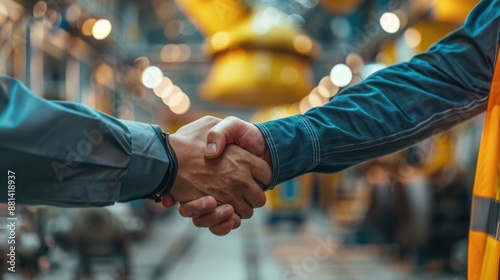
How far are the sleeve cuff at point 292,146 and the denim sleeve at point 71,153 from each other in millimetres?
369

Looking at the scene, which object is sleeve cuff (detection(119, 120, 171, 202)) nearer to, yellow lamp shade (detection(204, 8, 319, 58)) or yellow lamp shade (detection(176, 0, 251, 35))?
yellow lamp shade (detection(204, 8, 319, 58))

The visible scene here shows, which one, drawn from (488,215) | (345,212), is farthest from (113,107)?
(345,212)

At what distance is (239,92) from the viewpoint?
20.7 feet

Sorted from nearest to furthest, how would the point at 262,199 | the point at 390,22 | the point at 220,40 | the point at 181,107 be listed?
the point at 262,199, the point at 390,22, the point at 220,40, the point at 181,107

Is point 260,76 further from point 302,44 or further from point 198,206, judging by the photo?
point 198,206

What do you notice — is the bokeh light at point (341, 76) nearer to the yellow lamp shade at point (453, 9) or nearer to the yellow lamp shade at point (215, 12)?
the yellow lamp shade at point (215, 12)

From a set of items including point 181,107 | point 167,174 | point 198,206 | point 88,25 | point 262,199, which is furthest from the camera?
point 181,107

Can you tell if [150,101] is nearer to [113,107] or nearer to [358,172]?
[113,107]

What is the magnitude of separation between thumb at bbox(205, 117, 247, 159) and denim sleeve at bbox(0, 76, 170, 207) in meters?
0.20

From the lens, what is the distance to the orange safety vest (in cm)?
174

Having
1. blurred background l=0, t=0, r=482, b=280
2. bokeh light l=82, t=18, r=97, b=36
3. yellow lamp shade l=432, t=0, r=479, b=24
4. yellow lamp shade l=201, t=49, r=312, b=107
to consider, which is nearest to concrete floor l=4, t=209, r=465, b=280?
blurred background l=0, t=0, r=482, b=280

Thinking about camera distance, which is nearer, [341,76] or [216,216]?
[216,216]

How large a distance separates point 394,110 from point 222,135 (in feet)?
1.97

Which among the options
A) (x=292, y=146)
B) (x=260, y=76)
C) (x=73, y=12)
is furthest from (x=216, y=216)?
(x=260, y=76)
